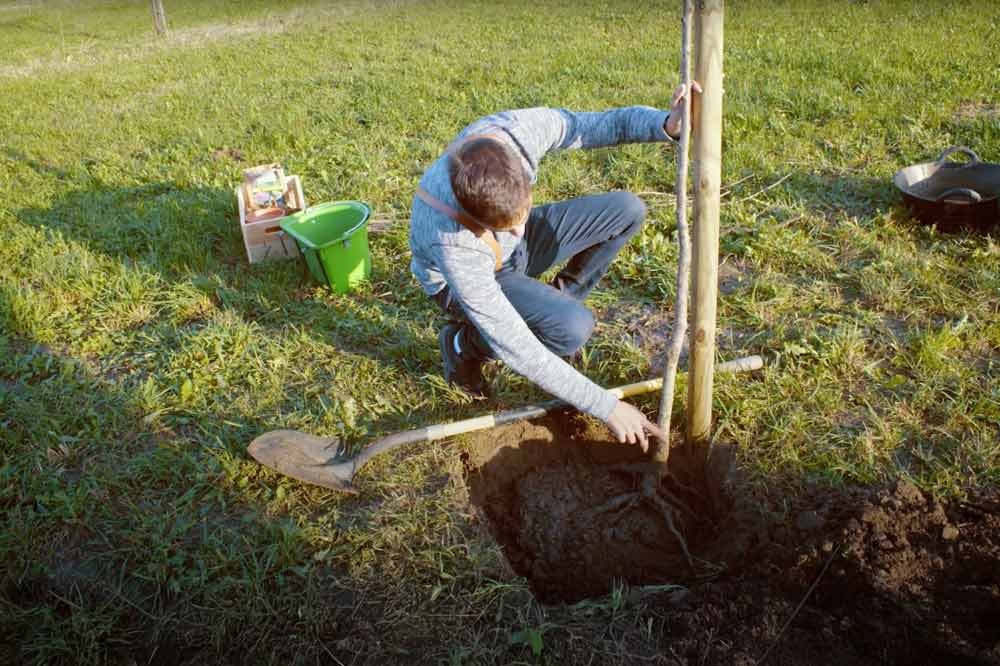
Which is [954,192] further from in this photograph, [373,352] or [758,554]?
[373,352]

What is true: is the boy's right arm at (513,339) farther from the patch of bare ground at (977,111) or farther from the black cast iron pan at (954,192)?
the patch of bare ground at (977,111)

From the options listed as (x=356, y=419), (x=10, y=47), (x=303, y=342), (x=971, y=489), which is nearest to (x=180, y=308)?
(x=303, y=342)

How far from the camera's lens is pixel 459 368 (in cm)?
295

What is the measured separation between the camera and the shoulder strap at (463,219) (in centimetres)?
225

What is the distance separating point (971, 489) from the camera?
233 cm

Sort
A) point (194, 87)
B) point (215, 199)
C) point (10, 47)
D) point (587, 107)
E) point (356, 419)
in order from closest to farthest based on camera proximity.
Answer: point (356, 419), point (215, 199), point (587, 107), point (194, 87), point (10, 47)

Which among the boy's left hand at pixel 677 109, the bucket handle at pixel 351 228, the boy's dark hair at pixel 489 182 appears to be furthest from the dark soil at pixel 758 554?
the bucket handle at pixel 351 228

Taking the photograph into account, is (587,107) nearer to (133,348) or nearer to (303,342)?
(303,342)

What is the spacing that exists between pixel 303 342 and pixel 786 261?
2.63 m

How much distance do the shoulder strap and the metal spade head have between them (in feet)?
3.22

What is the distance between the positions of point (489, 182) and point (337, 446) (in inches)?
51.7

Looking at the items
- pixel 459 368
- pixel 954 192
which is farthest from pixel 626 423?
pixel 954 192

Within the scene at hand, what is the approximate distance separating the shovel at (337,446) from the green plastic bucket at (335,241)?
1.25 meters

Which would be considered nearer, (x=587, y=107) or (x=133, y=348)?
(x=133, y=348)
